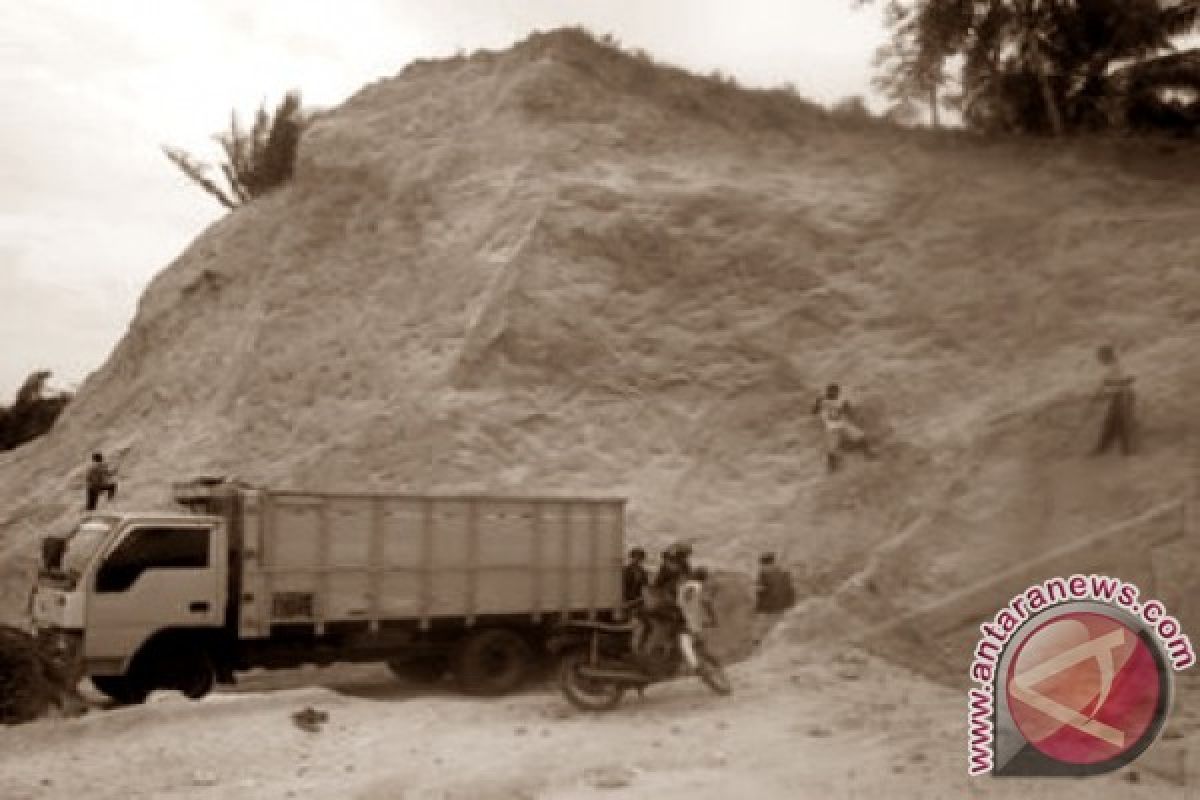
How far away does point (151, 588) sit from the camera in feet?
43.1

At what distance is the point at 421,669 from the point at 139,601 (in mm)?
3532

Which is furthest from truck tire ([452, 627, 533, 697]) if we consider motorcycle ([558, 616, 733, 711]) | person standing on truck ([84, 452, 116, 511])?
person standing on truck ([84, 452, 116, 511])

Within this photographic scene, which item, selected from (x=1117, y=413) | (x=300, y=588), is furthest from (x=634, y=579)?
(x=1117, y=413)

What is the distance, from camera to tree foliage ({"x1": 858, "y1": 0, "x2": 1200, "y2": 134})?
27.2 meters

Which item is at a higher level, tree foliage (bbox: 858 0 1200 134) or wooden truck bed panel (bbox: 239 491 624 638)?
tree foliage (bbox: 858 0 1200 134)

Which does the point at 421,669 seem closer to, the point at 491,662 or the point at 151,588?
the point at 491,662

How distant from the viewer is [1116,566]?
1389 centimetres

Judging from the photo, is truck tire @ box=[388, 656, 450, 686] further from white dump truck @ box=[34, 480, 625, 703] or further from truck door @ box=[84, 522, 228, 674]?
truck door @ box=[84, 522, 228, 674]

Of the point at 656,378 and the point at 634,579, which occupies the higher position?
the point at 656,378

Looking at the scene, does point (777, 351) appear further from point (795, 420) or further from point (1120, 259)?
point (1120, 259)

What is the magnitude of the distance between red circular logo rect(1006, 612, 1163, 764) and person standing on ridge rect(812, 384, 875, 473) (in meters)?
9.25

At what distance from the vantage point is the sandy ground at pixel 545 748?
9328 mm

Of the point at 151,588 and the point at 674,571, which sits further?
the point at 674,571

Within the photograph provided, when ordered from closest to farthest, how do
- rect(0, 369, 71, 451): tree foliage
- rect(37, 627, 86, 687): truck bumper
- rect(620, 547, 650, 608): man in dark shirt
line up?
rect(37, 627, 86, 687): truck bumper < rect(620, 547, 650, 608): man in dark shirt < rect(0, 369, 71, 451): tree foliage
